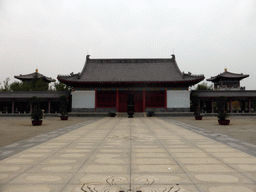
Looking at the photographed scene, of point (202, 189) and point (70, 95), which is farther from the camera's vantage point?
point (70, 95)

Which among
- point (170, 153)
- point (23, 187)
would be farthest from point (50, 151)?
point (170, 153)

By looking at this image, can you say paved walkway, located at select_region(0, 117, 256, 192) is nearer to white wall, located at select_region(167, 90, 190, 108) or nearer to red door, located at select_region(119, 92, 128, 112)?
white wall, located at select_region(167, 90, 190, 108)

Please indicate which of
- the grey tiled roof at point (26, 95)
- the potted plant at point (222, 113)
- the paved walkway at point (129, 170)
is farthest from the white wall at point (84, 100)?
the paved walkway at point (129, 170)

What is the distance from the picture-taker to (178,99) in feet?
88.3

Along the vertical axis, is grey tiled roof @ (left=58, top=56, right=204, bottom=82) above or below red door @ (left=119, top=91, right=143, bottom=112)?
above

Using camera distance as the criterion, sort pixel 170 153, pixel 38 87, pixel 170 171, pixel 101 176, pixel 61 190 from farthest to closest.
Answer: pixel 38 87, pixel 170 153, pixel 170 171, pixel 101 176, pixel 61 190

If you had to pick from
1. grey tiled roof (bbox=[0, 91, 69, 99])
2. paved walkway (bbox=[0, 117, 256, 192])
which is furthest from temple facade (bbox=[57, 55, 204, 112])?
paved walkway (bbox=[0, 117, 256, 192])

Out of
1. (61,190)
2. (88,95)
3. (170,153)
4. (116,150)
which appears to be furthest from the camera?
(88,95)

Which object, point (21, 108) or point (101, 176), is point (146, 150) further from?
point (21, 108)

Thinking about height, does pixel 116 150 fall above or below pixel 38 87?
below

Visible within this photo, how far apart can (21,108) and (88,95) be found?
10.7 meters

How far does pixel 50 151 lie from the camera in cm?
567

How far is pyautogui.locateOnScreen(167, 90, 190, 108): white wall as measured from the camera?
88.3 feet

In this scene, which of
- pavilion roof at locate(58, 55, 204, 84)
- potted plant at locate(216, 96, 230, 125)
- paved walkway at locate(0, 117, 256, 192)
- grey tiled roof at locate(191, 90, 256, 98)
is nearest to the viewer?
paved walkway at locate(0, 117, 256, 192)
